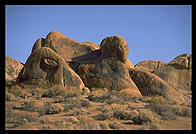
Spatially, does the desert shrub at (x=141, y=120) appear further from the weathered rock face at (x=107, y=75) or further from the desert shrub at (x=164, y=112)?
the weathered rock face at (x=107, y=75)

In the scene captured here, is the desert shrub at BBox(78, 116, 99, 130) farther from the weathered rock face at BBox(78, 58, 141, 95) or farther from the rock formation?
the weathered rock face at BBox(78, 58, 141, 95)

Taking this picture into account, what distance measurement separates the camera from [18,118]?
11.4 metres

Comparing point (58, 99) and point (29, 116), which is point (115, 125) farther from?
point (58, 99)

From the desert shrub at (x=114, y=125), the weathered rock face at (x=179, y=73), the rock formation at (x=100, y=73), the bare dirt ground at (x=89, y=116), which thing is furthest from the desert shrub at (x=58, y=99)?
the weathered rock face at (x=179, y=73)

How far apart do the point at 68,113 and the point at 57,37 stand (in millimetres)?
15125

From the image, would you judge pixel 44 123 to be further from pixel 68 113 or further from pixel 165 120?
pixel 165 120

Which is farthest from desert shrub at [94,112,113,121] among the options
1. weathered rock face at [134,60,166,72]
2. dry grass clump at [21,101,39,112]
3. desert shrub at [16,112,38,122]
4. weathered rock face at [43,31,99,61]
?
weathered rock face at [134,60,166,72]

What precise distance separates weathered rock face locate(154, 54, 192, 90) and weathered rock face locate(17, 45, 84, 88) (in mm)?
8186

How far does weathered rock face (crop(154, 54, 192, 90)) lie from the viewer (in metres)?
24.8

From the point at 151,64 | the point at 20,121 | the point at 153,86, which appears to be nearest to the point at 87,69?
the point at 153,86

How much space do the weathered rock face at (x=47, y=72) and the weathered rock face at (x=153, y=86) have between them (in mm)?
4210

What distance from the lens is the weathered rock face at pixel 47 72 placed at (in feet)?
63.6
